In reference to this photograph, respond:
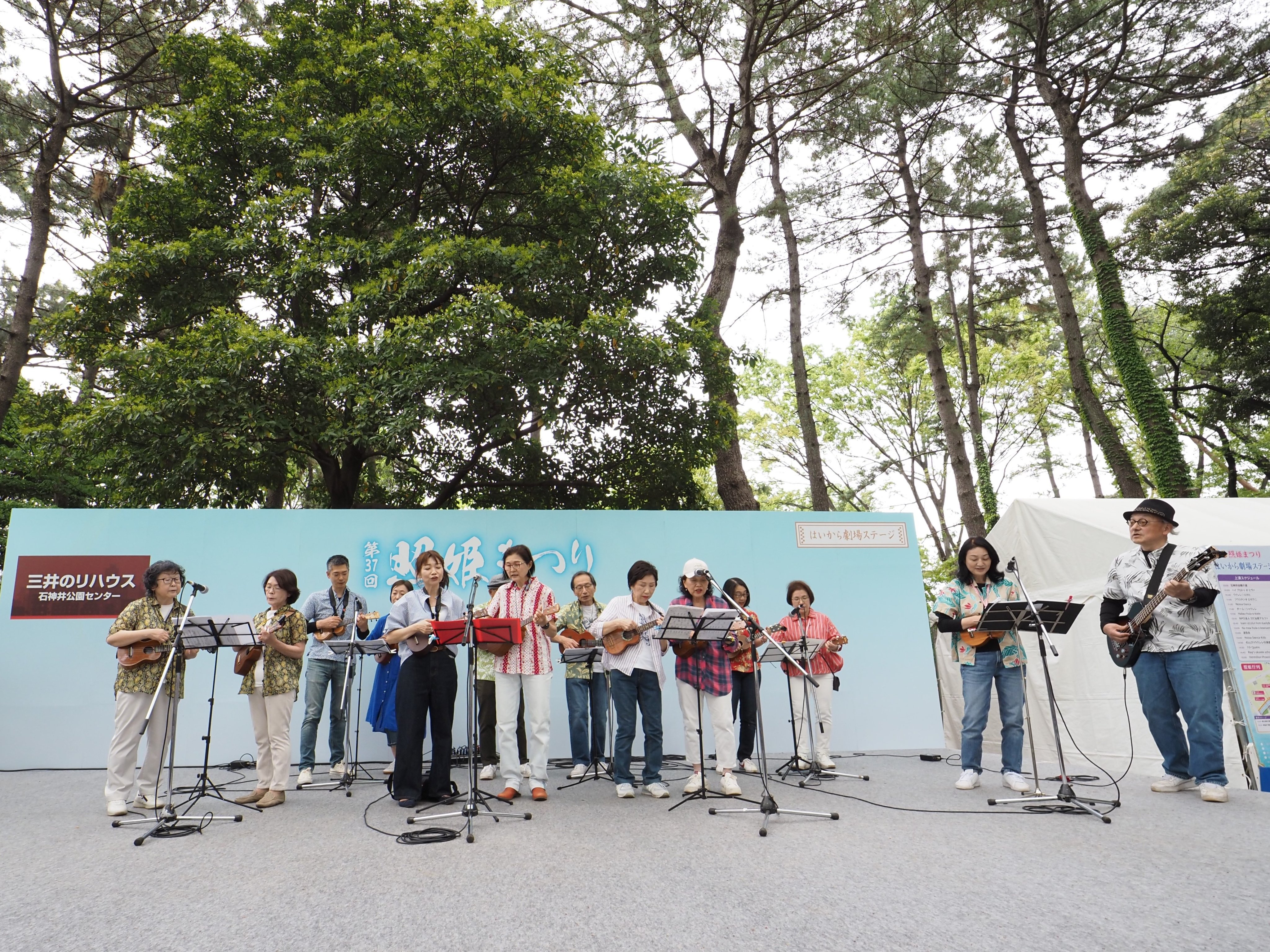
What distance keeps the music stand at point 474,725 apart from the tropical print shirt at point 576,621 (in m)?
0.68

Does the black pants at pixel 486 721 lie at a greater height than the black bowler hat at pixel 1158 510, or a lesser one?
lesser

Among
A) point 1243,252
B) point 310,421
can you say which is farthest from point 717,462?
point 1243,252

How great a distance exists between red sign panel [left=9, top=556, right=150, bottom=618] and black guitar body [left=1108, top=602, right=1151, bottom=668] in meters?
7.98

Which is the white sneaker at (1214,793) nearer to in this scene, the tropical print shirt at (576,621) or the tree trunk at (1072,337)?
the tropical print shirt at (576,621)

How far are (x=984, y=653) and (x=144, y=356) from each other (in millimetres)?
8805

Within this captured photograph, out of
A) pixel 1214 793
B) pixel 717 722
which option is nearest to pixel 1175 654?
pixel 1214 793

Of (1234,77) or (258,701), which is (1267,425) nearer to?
(1234,77)

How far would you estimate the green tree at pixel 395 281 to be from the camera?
8320 mm

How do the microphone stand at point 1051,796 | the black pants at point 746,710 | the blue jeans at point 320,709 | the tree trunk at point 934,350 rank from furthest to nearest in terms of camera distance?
the tree trunk at point 934,350, the black pants at point 746,710, the blue jeans at point 320,709, the microphone stand at point 1051,796

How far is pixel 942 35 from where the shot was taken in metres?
11.9

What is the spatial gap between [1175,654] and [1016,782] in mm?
1261

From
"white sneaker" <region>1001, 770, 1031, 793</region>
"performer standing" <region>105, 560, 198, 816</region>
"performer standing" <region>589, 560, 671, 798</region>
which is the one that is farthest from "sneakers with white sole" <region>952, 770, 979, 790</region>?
"performer standing" <region>105, 560, 198, 816</region>

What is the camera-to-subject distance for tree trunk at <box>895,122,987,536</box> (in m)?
12.5

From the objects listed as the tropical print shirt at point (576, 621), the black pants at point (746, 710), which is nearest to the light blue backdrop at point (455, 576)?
the black pants at point (746, 710)
